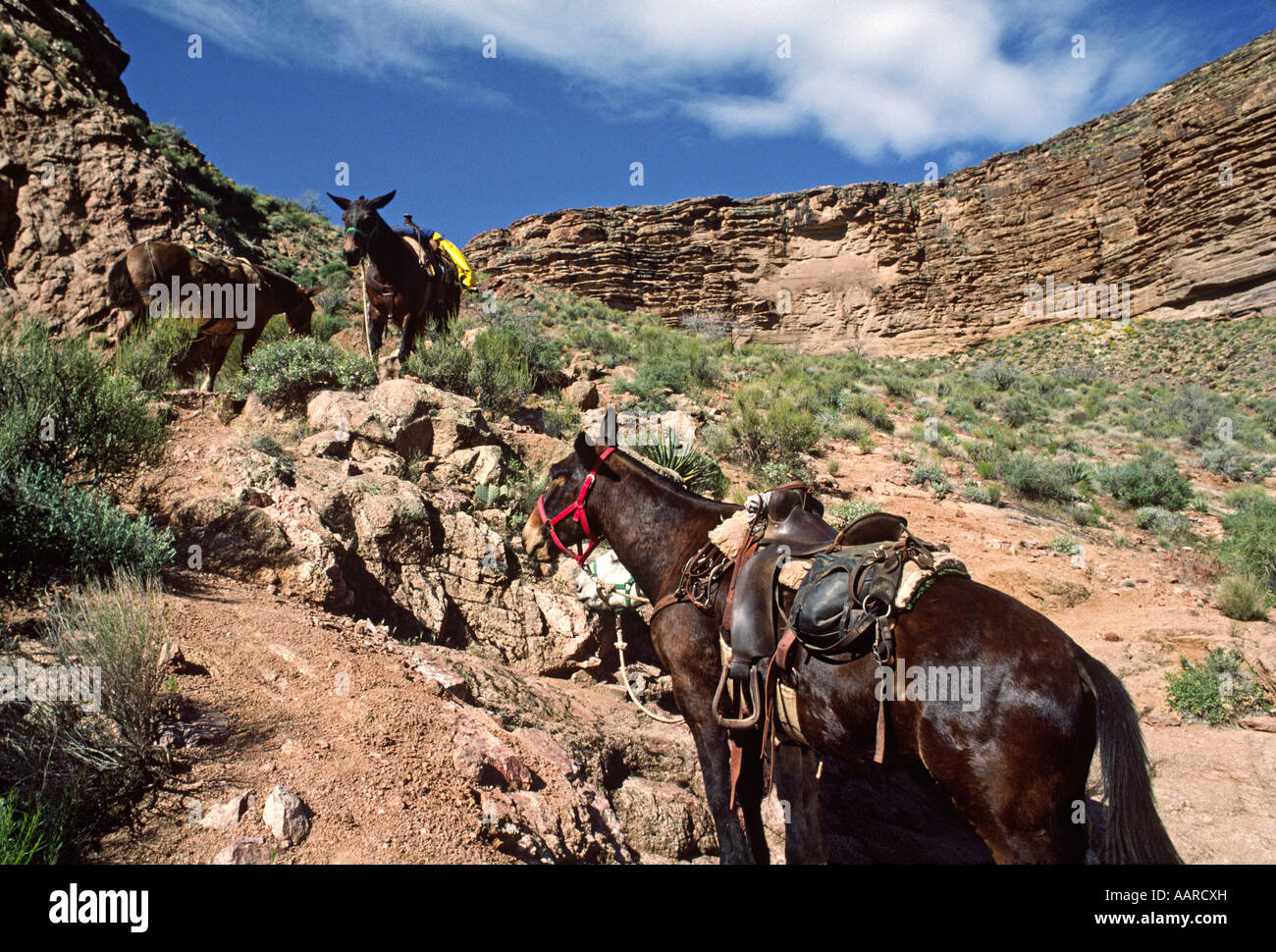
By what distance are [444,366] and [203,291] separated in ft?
11.7

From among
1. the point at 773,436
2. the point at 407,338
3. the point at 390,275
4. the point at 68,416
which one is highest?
the point at 390,275

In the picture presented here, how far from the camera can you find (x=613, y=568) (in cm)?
682

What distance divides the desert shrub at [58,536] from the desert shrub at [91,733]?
2.13ft

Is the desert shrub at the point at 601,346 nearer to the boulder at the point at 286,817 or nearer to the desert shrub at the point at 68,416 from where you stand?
the desert shrub at the point at 68,416

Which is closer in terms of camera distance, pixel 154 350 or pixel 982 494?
pixel 154 350

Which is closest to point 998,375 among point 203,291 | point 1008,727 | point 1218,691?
point 1218,691

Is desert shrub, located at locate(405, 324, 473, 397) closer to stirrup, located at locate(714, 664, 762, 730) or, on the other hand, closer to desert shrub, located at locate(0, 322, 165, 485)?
desert shrub, located at locate(0, 322, 165, 485)

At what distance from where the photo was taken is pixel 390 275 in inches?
380

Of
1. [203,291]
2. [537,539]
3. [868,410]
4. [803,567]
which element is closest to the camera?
[803,567]

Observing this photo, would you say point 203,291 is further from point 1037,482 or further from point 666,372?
point 1037,482

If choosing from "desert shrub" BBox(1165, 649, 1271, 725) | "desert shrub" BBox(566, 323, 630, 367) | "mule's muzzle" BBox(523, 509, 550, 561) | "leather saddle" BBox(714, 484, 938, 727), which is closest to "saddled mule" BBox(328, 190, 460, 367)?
"mule's muzzle" BBox(523, 509, 550, 561)

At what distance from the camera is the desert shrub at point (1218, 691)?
21.5 feet

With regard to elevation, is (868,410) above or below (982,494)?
above
